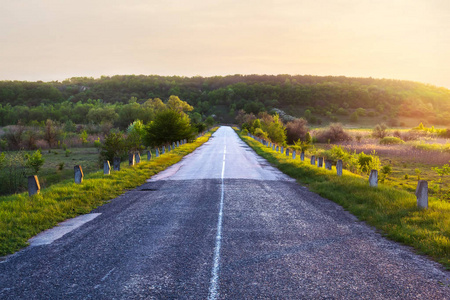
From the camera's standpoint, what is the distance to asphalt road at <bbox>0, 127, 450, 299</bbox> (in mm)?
4648

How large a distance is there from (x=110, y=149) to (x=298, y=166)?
54.1 ft

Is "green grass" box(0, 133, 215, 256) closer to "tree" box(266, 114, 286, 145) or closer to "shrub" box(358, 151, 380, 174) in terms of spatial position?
"shrub" box(358, 151, 380, 174)

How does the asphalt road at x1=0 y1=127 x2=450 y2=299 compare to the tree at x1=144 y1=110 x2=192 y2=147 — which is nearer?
the asphalt road at x1=0 y1=127 x2=450 y2=299

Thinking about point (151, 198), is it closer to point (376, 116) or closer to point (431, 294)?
point (431, 294)

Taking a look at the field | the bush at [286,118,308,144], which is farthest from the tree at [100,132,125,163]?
the bush at [286,118,308,144]

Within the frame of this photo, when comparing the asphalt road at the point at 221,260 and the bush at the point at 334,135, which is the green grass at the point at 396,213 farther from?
the bush at the point at 334,135

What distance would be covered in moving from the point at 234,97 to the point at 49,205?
15988 centimetres

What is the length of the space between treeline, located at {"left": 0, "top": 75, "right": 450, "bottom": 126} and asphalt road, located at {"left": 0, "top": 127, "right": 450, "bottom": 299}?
98.7 metres

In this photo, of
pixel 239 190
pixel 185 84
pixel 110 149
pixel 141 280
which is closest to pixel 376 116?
pixel 185 84

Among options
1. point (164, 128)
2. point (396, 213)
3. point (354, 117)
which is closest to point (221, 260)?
point (396, 213)

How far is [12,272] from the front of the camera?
5.35m

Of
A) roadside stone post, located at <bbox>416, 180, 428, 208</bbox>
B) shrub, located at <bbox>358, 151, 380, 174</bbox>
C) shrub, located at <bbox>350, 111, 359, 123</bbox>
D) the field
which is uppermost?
shrub, located at <bbox>350, 111, 359, 123</bbox>

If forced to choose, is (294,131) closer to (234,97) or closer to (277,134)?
(277,134)

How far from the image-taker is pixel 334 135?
180 feet
